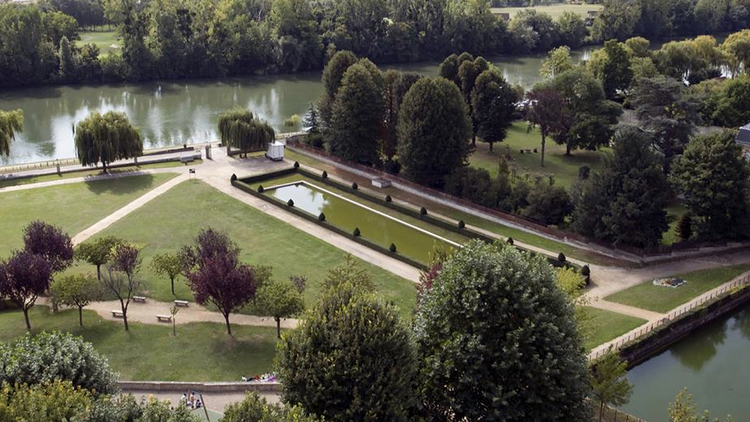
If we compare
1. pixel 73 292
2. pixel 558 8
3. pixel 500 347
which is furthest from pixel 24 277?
pixel 558 8

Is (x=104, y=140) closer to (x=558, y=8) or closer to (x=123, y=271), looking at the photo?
(x=123, y=271)

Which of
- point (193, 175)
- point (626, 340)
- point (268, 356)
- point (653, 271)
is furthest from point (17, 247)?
point (653, 271)

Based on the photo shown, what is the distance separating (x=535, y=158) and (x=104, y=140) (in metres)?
33.7

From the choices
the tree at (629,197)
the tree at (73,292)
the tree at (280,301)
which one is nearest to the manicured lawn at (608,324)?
the tree at (629,197)

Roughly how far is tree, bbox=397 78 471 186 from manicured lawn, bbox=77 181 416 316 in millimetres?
Answer: 10876

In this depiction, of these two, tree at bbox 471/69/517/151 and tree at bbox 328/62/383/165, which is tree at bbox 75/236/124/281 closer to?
tree at bbox 328/62/383/165

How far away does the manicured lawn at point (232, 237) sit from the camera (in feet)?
118

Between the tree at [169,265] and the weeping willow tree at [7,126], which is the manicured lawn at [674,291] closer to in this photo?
the tree at [169,265]

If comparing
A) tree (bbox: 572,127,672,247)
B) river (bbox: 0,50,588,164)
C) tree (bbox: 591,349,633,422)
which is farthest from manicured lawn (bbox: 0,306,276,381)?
river (bbox: 0,50,588,164)

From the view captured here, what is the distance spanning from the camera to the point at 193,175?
52.7 metres

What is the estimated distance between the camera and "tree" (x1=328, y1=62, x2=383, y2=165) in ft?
174

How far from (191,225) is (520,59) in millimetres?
74999

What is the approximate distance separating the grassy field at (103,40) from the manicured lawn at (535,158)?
185 feet

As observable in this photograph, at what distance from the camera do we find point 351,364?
20.6m
